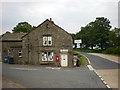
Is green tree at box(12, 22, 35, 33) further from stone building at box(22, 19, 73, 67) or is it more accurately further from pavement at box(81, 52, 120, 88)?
pavement at box(81, 52, 120, 88)

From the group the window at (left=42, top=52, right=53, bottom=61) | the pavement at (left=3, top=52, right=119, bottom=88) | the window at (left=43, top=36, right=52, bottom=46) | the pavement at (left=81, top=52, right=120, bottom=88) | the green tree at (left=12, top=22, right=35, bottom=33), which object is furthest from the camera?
the green tree at (left=12, top=22, right=35, bottom=33)

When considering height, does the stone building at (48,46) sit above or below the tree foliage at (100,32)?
below

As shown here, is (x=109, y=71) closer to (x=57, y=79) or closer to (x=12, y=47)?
(x=57, y=79)

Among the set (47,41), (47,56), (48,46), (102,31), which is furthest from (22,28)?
(47,56)

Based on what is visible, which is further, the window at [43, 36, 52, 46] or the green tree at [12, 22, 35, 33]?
the green tree at [12, 22, 35, 33]

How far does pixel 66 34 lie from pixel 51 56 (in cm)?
420

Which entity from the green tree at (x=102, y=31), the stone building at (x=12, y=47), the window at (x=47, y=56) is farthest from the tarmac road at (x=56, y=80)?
the green tree at (x=102, y=31)

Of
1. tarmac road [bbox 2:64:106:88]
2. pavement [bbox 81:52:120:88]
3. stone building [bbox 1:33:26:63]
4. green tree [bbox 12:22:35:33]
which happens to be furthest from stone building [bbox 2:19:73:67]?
green tree [bbox 12:22:35:33]

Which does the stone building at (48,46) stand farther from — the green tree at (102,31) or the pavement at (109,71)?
the green tree at (102,31)

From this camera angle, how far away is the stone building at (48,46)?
869 inches

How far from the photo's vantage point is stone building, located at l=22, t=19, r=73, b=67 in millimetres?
22078

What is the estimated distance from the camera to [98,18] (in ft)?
221

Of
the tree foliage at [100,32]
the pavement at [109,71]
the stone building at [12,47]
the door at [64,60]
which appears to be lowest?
the pavement at [109,71]

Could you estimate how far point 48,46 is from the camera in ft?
73.7
